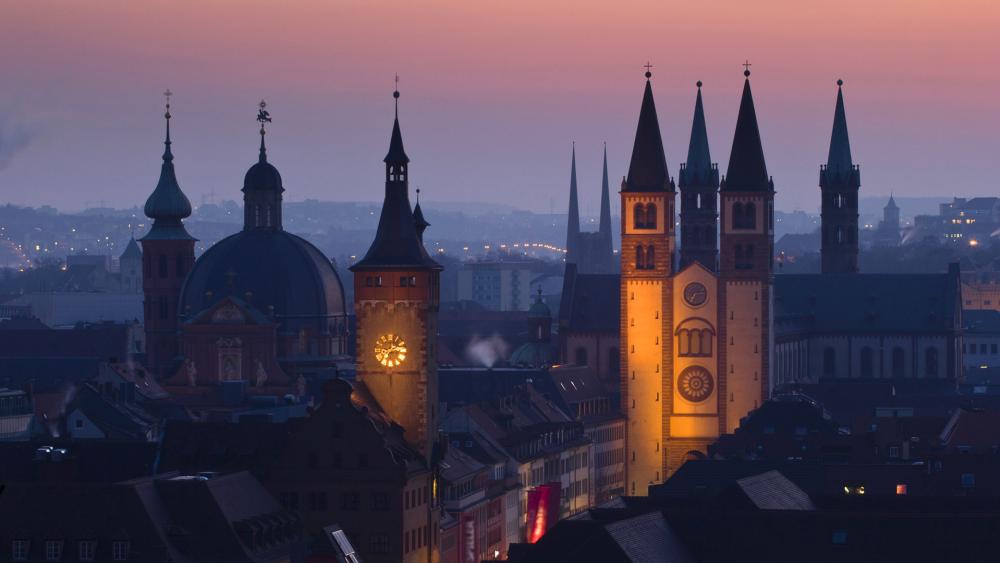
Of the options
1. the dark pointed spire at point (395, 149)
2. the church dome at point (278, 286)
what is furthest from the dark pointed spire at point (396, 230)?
the church dome at point (278, 286)

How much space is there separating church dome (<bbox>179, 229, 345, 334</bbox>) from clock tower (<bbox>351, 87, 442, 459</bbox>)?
154 feet

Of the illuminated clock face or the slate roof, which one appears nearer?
the slate roof

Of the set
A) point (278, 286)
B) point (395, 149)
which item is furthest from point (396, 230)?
point (278, 286)

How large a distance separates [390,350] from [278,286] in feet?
165

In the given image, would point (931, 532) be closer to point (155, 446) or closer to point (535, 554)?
point (535, 554)

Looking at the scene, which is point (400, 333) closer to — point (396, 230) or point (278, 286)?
point (396, 230)

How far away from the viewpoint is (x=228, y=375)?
193 m

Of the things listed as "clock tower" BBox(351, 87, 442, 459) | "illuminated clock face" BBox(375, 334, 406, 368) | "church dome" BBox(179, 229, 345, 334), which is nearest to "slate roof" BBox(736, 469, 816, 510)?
"clock tower" BBox(351, 87, 442, 459)

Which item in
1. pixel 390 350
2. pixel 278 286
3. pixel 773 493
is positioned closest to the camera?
pixel 773 493

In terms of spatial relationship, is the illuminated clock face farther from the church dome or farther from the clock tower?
the church dome

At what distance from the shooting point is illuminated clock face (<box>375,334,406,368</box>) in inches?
5807

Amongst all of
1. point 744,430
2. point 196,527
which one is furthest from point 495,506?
point 196,527

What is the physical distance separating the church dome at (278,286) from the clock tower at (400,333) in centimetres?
4707

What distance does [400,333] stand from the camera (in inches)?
5817
